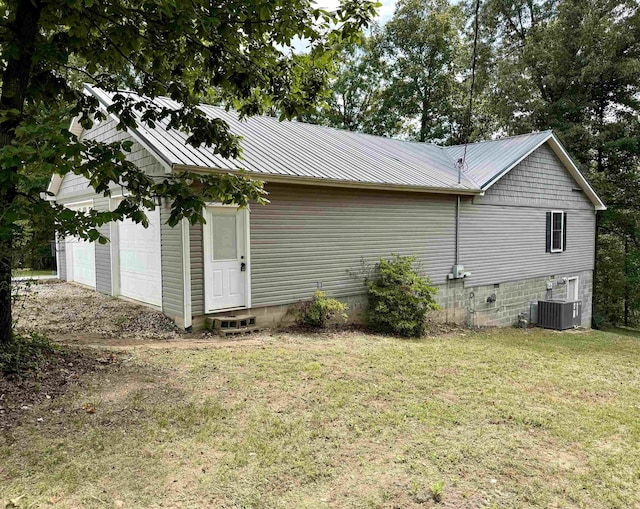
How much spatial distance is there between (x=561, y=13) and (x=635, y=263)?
11.4 meters

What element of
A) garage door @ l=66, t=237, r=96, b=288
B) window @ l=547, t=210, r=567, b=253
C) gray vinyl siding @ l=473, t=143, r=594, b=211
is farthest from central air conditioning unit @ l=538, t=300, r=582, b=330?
garage door @ l=66, t=237, r=96, b=288

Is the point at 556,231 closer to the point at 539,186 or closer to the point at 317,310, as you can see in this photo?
the point at 539,186

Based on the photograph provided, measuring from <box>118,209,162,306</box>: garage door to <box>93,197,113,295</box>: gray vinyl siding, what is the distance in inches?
23.7

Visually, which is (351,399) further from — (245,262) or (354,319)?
(354,319)

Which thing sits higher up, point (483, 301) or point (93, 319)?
point (93, 319)

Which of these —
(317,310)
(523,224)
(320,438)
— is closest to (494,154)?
(523,224)

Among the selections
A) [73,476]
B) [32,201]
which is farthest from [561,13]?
[73,476]

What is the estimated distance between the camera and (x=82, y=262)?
1335 centimetres

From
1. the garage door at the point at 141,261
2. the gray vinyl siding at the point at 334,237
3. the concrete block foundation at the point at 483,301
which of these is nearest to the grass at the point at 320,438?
the gray vinyl siding at the point at 334,237

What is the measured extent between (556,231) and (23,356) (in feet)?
52.6

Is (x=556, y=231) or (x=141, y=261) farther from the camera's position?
(x=556, y=231)

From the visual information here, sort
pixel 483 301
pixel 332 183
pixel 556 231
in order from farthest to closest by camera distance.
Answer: pixel 556 231, pixel 483 301, pixel 332 183

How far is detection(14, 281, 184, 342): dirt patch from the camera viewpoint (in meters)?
7.76

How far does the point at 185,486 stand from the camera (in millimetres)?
3297
